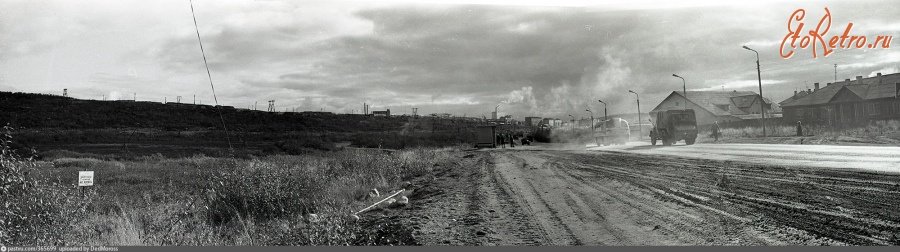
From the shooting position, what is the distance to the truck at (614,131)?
2892 cm

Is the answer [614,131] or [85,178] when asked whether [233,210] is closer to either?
[85,178]

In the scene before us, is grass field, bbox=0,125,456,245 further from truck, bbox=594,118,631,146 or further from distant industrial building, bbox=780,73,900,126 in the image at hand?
truck, bbox=594,118,631,146

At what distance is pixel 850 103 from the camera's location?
2150cm

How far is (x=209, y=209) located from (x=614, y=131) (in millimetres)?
26682

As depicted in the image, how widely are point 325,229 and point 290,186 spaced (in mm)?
3449

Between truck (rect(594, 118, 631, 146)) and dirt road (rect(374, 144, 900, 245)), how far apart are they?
65.2ft

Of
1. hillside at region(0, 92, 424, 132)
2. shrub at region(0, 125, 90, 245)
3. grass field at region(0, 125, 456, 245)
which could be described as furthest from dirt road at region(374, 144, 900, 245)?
shrub at region(0, 125, 90, 245)

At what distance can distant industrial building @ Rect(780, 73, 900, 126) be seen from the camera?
649 inches

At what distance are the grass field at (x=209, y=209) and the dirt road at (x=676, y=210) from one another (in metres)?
1.11

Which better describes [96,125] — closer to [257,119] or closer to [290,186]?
[290,186]

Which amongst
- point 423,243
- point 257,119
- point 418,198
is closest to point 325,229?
point 423,243

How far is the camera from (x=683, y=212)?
18.4 ft

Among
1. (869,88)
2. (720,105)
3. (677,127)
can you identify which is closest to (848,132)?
(869,88)

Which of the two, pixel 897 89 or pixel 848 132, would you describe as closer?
pixel 897 89
